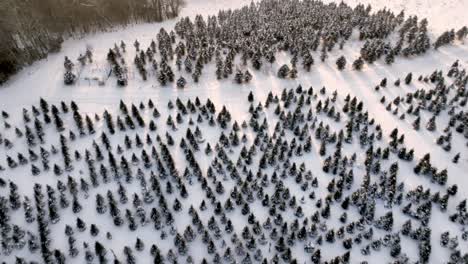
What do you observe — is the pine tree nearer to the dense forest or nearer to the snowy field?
the snowy field

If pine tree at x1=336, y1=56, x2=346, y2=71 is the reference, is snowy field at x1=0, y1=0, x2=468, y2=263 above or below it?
below

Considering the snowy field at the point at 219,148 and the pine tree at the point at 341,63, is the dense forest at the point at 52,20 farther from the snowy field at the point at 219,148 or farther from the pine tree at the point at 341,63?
the pine tree at the point at 341,63

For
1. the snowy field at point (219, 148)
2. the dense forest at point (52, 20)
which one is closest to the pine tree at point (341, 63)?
the snowy field at point (219, 148)

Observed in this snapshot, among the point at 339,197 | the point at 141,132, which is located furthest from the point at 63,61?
the point at 339,197

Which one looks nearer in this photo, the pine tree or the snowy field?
the snowy field

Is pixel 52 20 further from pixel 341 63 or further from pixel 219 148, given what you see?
pixel 341 63

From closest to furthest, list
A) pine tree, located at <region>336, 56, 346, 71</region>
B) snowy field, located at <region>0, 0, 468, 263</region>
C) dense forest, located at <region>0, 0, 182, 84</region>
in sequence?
snowy field, located at <region>0, 0, 468, 263</region> → dense forest, located at <region>0, 0, 182, 84</region> → pine tree, located at <region>336, 56, 346, 71</region>

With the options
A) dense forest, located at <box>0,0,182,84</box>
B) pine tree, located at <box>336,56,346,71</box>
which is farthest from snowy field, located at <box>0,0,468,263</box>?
dense forest, located at <box>0,0,182,84</box>
